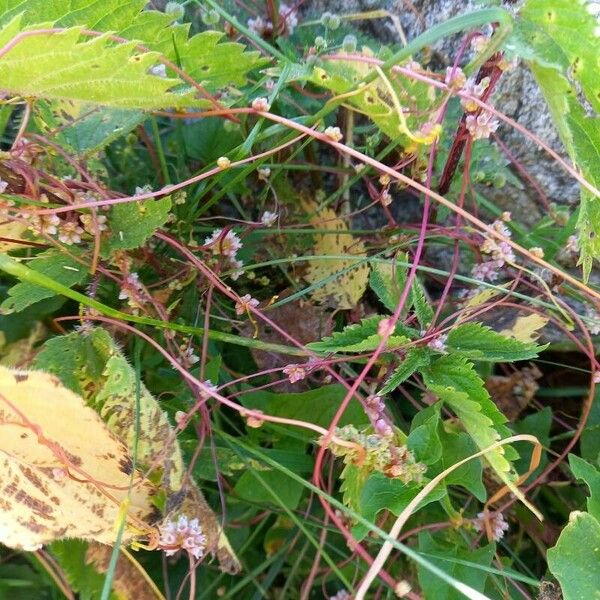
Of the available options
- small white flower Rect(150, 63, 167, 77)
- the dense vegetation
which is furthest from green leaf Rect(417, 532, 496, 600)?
small white flower Rect(150, 63, 167, 77)

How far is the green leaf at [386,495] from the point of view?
63 centimetres

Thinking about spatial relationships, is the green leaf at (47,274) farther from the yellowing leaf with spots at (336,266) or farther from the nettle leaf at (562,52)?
the nettle leaf at (562,52)

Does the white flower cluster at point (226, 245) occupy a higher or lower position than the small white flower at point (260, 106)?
lower

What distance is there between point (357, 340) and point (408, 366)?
0.18ft

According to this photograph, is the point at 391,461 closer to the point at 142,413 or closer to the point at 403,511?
the point at 403,511

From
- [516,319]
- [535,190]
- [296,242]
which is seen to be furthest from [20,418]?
[535,190]

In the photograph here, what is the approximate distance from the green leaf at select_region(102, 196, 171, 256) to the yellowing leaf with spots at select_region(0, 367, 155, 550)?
0.51ft

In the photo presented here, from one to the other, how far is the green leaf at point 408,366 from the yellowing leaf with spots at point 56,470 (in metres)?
0.25

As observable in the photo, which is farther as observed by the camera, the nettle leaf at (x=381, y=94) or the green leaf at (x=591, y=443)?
the green leaf at (x=591, y=443)

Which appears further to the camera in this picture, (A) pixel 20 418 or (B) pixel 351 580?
(B) pixel 351 580

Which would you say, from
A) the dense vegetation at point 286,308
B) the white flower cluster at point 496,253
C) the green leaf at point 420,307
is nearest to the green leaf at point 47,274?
the dense vegetation at point 286,308

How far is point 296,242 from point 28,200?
0.32 metres

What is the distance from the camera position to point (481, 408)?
592mm

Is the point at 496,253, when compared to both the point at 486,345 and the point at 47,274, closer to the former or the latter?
the point at 486,345
